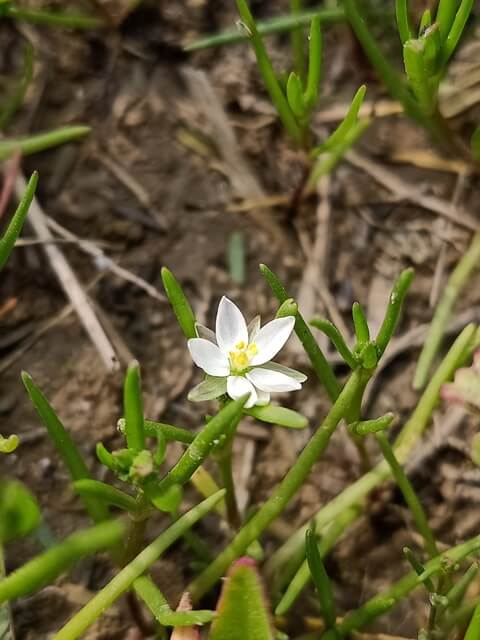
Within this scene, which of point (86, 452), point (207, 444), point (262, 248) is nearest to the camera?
point (207, 444)

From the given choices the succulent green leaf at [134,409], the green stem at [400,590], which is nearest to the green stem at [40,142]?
the succulent green leaf at [134,409]

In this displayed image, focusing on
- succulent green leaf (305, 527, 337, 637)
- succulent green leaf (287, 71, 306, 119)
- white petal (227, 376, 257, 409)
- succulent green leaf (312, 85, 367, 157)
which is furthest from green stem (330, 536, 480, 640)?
succulent green leaf (287, 71, 306, 119)

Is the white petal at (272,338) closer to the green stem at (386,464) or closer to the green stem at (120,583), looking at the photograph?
the green stem at (120,583)

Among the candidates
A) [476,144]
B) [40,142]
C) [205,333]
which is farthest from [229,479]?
[476,144]

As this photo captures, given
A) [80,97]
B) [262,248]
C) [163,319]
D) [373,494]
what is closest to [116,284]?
[163,319]

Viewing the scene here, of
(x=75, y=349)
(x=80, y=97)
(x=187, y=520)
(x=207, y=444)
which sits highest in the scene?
(x=80, y=97)

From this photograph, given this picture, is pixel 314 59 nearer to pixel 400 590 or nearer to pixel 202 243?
pixel 202 243

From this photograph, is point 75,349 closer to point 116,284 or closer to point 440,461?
point 116,284

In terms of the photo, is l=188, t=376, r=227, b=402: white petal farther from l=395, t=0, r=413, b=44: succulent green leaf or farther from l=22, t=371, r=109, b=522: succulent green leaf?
l=395, t=0, r=413, b=44: succulent green leaf
